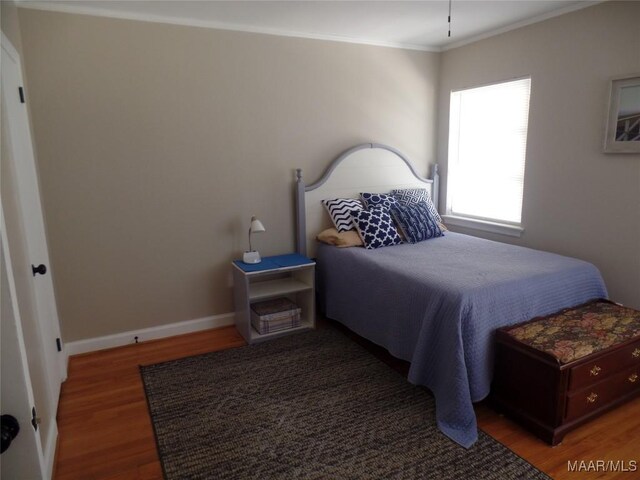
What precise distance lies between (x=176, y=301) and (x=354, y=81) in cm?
238

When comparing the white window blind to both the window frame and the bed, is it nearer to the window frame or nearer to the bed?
the window frame

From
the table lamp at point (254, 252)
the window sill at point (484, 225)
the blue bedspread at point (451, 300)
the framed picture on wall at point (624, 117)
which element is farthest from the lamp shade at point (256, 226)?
the framed picture on wall at point (624, 117)

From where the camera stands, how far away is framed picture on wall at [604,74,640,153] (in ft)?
8.94

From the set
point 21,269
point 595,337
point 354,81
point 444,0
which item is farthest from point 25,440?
point 354,81

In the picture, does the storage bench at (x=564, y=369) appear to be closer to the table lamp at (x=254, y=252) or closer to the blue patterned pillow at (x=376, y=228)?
the blue patterned pillow at (x=376, y=228)

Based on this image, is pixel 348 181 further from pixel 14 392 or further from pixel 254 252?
Result: pixel 14 392

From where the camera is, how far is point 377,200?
3.73m

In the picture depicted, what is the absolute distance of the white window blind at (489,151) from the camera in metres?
3.56

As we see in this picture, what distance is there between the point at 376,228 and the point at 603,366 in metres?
1.72

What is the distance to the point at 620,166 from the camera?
9.36ft

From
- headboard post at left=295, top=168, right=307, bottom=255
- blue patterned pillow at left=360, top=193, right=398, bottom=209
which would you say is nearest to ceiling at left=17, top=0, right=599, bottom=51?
headboard post at left=295, top=168, right=307, bottom=255

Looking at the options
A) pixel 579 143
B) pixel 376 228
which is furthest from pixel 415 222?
pixel 579 143

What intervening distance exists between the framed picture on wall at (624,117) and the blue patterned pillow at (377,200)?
1570 millimetres

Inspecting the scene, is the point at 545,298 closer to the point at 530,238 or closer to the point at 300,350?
the point at 530,238
